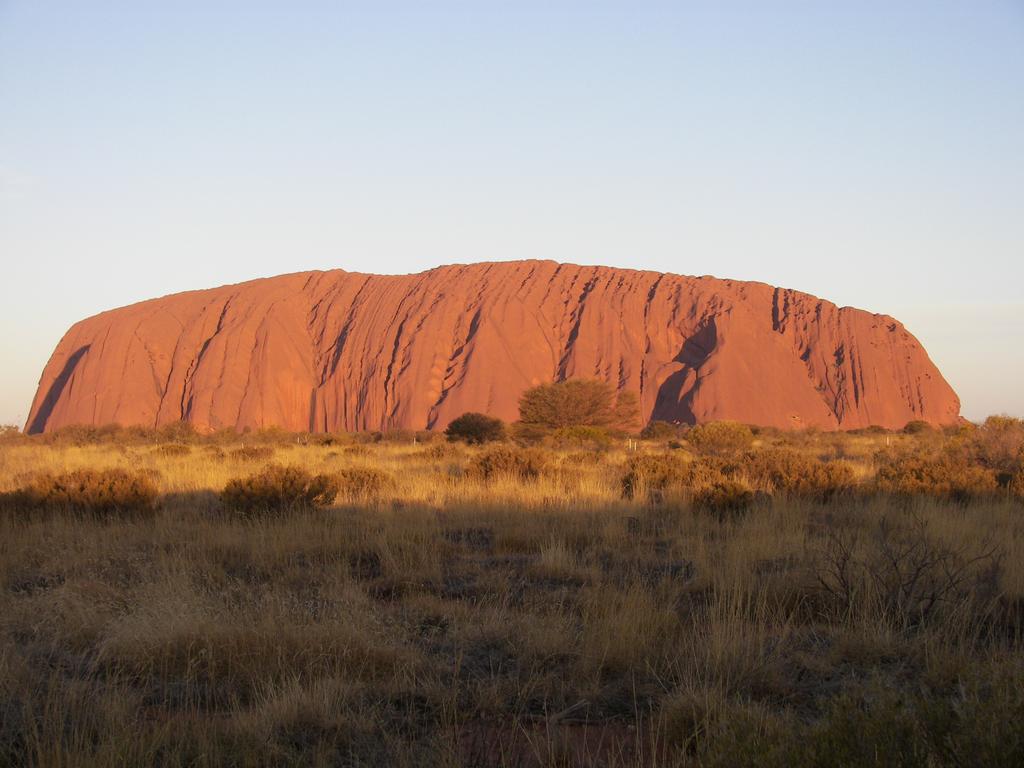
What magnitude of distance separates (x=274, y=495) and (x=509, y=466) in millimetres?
4982

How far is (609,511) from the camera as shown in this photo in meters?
9.63

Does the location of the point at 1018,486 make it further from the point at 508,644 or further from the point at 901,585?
the point at 508,644

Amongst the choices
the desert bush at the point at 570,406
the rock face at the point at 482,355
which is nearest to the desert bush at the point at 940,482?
the desert bush at the point at 570,406

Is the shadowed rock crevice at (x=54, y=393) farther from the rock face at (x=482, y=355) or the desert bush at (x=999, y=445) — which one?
the desert bush at (x=999, y=445)

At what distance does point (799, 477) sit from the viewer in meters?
11.3

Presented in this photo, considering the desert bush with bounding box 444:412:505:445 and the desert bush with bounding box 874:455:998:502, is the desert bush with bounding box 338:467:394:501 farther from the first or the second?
the desert bush with bounding box 444:412:505:445

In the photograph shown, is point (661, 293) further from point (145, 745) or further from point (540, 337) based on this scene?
point (145, 745)

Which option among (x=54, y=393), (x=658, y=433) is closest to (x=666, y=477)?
(x=658, y=433)

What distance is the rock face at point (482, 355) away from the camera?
56.5 meters

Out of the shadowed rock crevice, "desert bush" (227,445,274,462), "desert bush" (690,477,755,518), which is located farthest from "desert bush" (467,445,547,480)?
the shadowed rock crevice

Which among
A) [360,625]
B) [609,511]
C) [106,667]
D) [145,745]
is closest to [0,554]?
[106,667]

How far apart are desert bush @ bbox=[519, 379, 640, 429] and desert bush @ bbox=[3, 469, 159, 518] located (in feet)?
84.4

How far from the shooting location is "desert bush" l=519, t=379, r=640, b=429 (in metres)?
35.3

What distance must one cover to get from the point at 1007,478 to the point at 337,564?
34.2ft
